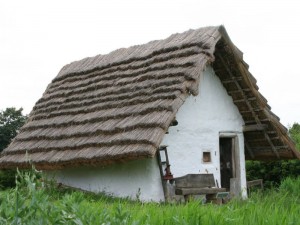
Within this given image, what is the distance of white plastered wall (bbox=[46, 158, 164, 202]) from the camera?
392 inches

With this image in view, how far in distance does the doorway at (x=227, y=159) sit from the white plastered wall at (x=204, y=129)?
174 mm

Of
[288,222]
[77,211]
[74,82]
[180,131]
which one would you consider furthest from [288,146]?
[77,211]

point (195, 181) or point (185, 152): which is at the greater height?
point (185, 152)

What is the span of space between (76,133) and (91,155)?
1.31m

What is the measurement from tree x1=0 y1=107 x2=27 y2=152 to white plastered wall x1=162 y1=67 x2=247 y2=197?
14.9m

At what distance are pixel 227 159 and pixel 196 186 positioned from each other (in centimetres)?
263

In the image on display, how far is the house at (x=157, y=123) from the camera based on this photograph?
9719 mm

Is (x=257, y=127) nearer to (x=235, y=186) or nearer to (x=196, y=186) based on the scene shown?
(x=235, y=186)

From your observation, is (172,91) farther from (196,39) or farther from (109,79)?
(109,79)

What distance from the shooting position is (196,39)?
35.2 feet

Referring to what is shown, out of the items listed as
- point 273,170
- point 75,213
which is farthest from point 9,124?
point 75,213

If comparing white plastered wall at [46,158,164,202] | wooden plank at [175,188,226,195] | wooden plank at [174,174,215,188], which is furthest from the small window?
white plastered wall at [46,158,164,202]

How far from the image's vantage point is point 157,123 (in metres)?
8.99

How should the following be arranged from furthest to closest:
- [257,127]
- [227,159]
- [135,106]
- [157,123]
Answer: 1. [227,159]
2. [257,127]
3. [135,106]
4. [157,123]
